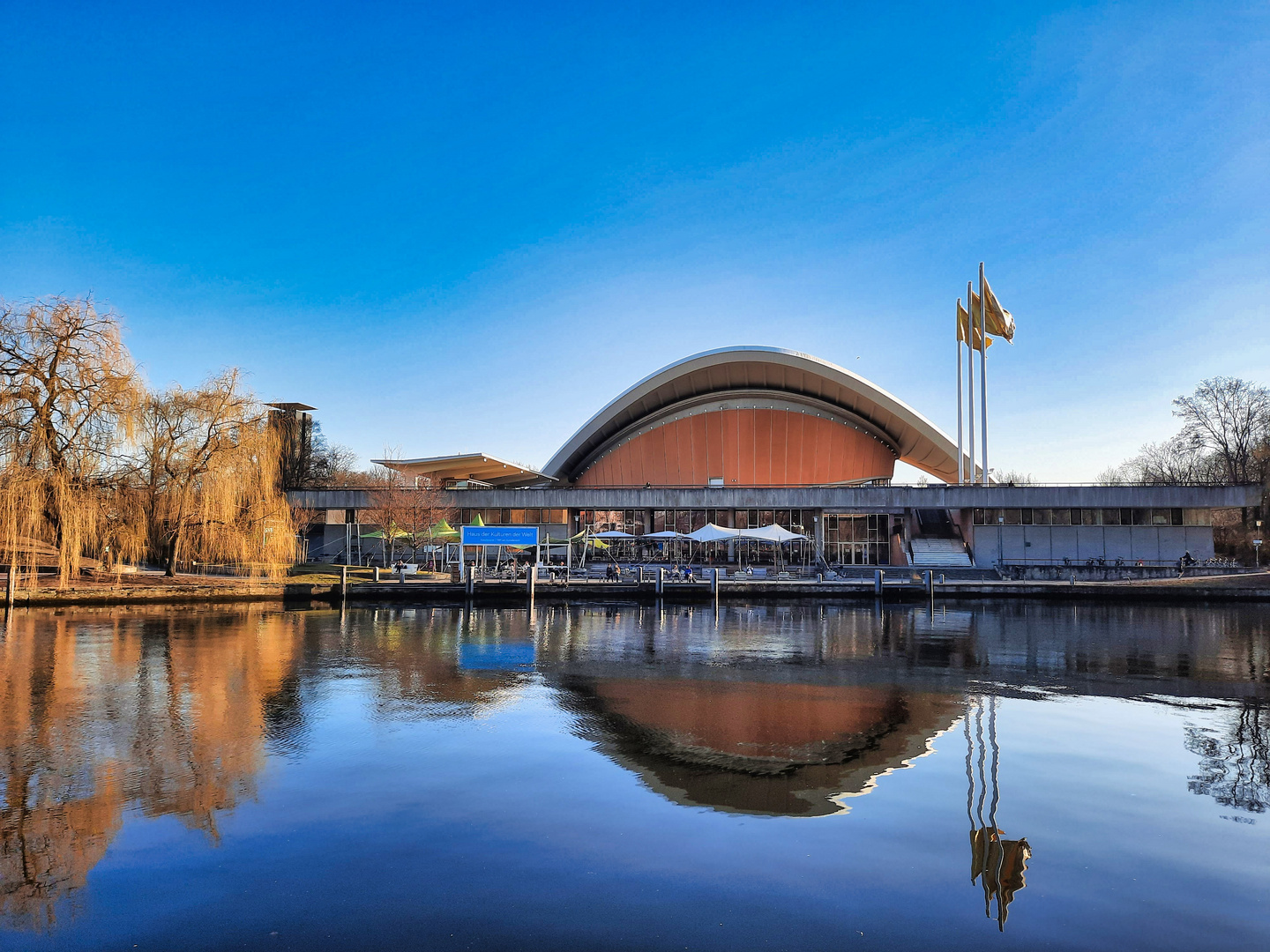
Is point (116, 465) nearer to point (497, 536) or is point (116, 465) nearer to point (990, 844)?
point (497, 536)

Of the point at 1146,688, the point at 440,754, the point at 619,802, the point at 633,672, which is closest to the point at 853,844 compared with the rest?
the point at 619,802

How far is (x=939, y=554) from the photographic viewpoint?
42688 mm

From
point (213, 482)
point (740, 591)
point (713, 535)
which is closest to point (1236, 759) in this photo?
point (740, 591)

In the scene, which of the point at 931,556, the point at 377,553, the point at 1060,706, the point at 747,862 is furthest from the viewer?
the point at 377,553

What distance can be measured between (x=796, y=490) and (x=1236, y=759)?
35287mm

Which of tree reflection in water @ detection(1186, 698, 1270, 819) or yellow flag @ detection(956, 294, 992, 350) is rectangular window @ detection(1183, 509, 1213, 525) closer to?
yellow flag @ detection(956, 294, 992, 350)

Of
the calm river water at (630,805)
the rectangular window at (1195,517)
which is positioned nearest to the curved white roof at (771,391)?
the rectangular window at (1195,517)

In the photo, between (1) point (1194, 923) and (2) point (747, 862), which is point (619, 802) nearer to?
(2) point (747, 862)

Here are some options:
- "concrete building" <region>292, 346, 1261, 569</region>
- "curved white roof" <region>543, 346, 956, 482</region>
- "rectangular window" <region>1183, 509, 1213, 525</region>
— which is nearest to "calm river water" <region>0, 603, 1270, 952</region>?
"concrete building" <region>292, 346, 1261, 569</region>

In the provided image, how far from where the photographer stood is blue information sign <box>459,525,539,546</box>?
31.9m

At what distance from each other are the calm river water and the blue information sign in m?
16.1

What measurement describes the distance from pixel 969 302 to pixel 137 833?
49.1 metres

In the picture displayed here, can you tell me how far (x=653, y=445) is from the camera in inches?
2195

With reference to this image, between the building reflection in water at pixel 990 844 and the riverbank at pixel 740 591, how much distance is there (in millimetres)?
22278
